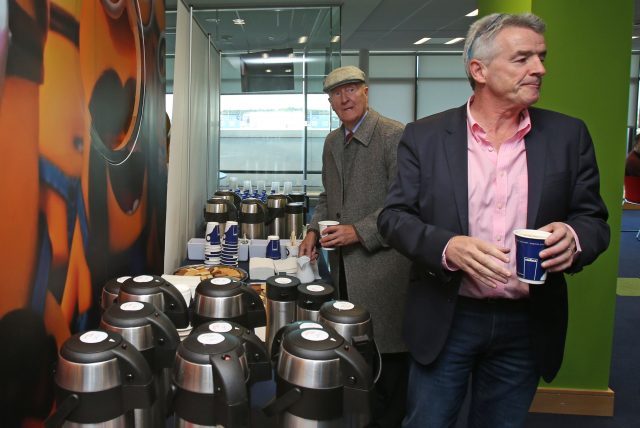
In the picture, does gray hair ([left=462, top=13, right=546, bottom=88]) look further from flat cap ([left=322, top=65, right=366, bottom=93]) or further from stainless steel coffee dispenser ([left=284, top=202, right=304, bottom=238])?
stainless steel coffee dispenser ([left=284, top=202, right=304, bottom=238])

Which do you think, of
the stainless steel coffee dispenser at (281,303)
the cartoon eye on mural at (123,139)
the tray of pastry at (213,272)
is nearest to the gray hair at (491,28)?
the stainless steel coffee dispenser at (281,303)

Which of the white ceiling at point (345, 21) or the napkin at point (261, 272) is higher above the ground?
the white ceiling at point (345, 21)

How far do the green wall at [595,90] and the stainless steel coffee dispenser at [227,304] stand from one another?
182 centimetres

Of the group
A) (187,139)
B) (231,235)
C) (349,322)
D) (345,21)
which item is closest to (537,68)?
(349,322)

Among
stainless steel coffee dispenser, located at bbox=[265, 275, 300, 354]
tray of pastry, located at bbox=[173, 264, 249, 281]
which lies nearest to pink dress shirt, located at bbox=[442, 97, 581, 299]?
stainless steel coffee dispenser, located at bbox=[265, 275, 300, 354]

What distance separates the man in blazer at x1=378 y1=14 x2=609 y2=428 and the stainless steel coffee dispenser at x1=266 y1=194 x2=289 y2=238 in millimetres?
2026

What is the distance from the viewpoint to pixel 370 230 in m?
2.28

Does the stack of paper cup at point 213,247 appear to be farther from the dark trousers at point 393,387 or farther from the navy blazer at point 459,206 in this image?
the navy blazer at point 459,206

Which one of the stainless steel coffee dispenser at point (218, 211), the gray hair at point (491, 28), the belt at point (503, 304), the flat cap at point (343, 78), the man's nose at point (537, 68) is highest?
the flat cap at point (343, 78)

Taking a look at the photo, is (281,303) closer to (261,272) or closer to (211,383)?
(211,383)

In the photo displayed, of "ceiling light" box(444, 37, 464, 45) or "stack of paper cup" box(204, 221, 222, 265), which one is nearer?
"stack of paper cup" box(204, 221, 222, 265)

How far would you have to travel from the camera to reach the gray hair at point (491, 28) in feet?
4.43

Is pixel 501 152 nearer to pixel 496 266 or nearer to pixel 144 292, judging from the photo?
pixel 496 266

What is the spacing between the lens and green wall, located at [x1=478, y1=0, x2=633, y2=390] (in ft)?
8.23
